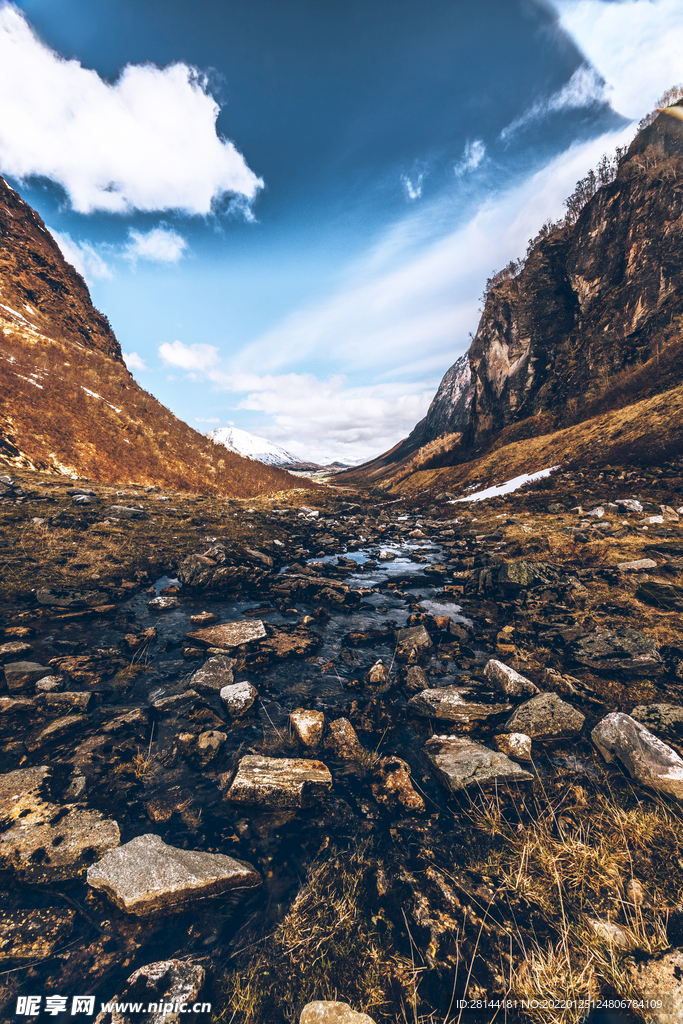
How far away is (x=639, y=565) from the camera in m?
8.89

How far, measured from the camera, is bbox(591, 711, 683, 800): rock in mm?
3809

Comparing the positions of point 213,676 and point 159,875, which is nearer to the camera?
point 159,875

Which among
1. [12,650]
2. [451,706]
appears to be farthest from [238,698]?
[12,650]

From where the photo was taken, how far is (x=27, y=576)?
28.9ft

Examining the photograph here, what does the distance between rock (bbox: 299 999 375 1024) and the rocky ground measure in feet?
0.05

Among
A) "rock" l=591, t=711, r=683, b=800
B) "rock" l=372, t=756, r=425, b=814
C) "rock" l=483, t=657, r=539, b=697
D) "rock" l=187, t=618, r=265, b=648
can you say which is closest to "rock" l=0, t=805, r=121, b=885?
"rock" l=372, t=756, r=425, b=814

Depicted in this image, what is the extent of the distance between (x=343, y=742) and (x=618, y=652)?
521cm

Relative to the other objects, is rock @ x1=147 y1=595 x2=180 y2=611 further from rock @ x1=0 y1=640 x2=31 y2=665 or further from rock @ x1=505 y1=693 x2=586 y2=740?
rock @ x1=505 y1=693 x2=586 y2=740

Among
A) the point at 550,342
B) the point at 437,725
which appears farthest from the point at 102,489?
the point at 550,342

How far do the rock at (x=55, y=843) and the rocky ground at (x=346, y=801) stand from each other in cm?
2

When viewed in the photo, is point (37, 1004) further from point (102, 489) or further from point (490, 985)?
point (102, 489)

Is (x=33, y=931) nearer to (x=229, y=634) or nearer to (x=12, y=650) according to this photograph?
(x=229, y=634)

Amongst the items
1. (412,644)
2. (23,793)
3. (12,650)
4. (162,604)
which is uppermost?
(12,650)

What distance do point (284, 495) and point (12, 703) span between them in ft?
101
